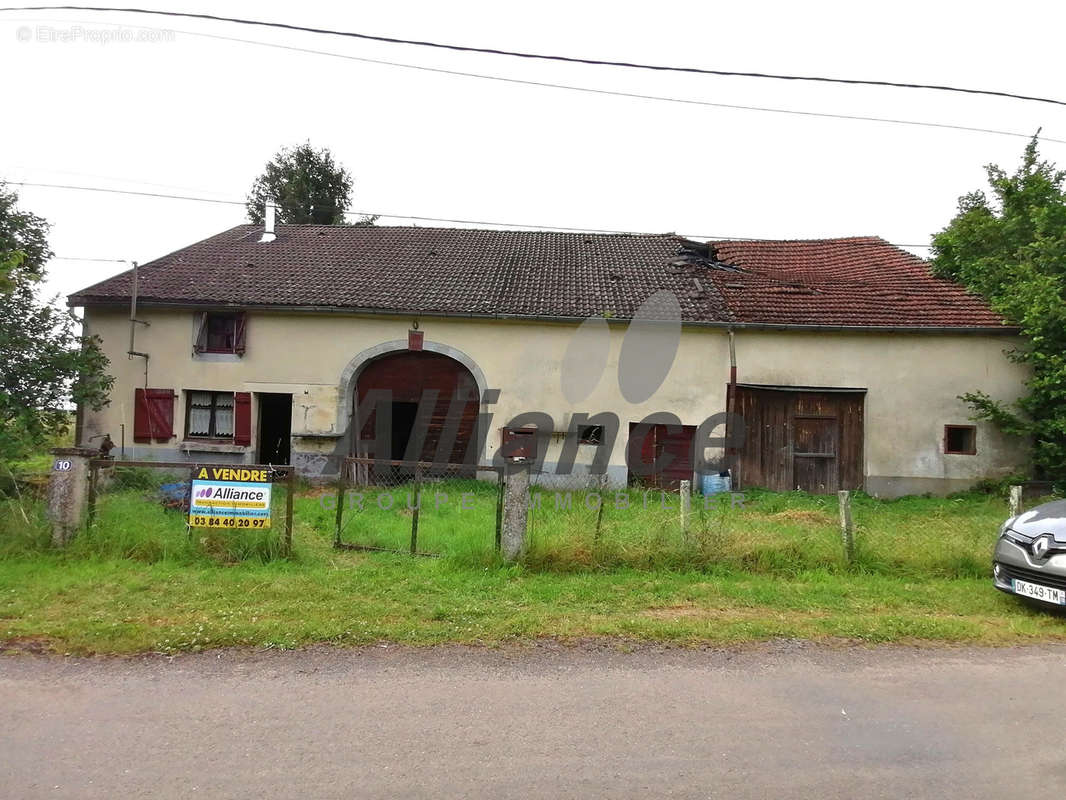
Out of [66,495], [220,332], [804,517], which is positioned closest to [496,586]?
[66,495]

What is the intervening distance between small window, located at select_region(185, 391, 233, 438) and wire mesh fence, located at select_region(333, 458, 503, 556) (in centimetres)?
324

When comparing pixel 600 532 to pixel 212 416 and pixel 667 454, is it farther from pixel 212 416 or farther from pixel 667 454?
pixel 212 416

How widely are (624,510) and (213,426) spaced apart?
994cm

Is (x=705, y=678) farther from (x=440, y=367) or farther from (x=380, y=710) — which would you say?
(x=440, y=367)

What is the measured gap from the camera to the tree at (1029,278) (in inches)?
468

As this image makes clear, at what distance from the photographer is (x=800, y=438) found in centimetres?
1368

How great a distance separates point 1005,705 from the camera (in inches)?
148

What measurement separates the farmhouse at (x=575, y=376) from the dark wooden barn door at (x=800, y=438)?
31 millimetres

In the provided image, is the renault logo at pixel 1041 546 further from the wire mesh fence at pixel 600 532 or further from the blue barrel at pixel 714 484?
the blue barrel at pixel 714 484

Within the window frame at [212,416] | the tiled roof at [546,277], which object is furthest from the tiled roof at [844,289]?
the window frame at [212,416]

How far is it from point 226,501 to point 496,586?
3063 mm

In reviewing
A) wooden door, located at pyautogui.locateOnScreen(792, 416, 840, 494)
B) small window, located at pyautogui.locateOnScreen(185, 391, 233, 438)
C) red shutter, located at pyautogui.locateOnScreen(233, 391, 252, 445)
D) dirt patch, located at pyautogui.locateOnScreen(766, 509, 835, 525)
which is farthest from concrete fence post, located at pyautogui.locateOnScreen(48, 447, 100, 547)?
wooden door, located at pyautogui.locateOnScreen(792, 416, 840, 494)

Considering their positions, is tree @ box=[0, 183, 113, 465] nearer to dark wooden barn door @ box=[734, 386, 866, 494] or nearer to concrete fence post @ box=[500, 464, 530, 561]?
concrete fence post @ box=[500, 464, 530, 561]

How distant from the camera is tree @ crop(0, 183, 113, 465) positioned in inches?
325
